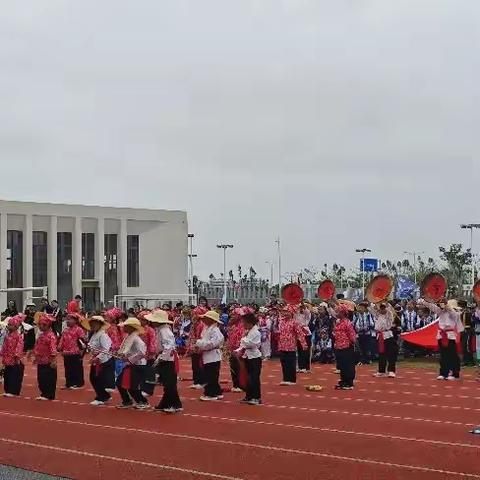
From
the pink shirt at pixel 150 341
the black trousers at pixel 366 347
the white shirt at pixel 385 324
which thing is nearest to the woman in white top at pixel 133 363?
the pink shirt at pixel 150 341

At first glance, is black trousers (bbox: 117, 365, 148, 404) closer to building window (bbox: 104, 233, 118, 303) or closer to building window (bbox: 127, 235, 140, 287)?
building window (bbox: 104, 233, 118, 303)

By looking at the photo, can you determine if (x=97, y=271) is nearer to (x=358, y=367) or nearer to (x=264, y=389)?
(x=358, y=367)

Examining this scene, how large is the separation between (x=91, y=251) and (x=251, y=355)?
32970 mm

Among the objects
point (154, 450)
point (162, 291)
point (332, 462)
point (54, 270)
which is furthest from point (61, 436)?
point (162, 291)

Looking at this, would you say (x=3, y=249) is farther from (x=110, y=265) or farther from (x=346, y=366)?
(x=346, y=366)

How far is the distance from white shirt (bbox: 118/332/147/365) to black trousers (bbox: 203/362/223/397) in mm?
1326

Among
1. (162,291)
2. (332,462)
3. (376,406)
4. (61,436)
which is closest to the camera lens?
(332,462)

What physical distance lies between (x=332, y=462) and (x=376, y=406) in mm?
4748

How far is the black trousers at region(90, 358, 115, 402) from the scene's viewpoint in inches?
565

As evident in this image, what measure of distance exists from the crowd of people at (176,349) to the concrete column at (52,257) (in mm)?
23878

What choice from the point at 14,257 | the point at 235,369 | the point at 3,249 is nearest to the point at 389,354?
the point at 235,369

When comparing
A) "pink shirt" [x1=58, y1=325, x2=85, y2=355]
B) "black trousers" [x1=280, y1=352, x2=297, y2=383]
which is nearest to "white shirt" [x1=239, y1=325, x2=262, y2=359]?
"black trousers" [x1=280, y1=352, x2=297, y2=383]

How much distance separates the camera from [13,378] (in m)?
16.0

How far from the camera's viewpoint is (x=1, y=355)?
16000 millimetres
